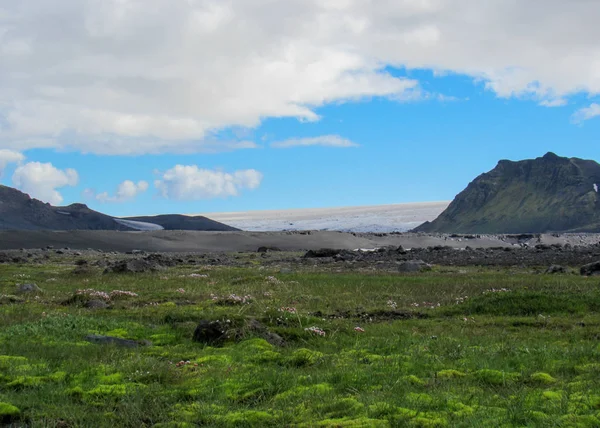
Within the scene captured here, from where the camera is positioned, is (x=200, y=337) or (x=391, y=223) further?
(x=391, y=223)

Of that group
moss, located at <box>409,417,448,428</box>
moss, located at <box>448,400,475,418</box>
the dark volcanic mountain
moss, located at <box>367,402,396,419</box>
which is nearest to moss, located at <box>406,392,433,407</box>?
moss, located at <box>448,400,475,418</box>

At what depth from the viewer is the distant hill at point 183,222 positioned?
472 feet

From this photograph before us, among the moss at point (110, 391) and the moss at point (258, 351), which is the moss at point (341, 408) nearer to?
the moss at point (110, 391)

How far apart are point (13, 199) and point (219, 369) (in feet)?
379

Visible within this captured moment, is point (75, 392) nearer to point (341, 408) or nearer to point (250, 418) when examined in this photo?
point (250, 418)

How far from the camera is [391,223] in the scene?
169 meters

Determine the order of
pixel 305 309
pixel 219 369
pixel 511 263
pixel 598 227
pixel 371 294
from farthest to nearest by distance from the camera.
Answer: pixel 598 227 < pixel 511 263 < pixel 371 294 < pixel 305 309 < pixel 219 369

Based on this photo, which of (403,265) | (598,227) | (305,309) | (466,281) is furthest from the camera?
(598,227)

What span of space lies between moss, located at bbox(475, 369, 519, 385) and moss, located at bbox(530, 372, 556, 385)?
0.96 feet

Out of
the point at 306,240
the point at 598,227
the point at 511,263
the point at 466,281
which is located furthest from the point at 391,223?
the point at 466,281

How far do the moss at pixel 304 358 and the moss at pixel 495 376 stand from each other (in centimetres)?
329

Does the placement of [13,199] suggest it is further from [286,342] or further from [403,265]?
[286,342]

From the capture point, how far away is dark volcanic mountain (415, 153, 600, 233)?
154500 millimetres

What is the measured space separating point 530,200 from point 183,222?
3516 inches
